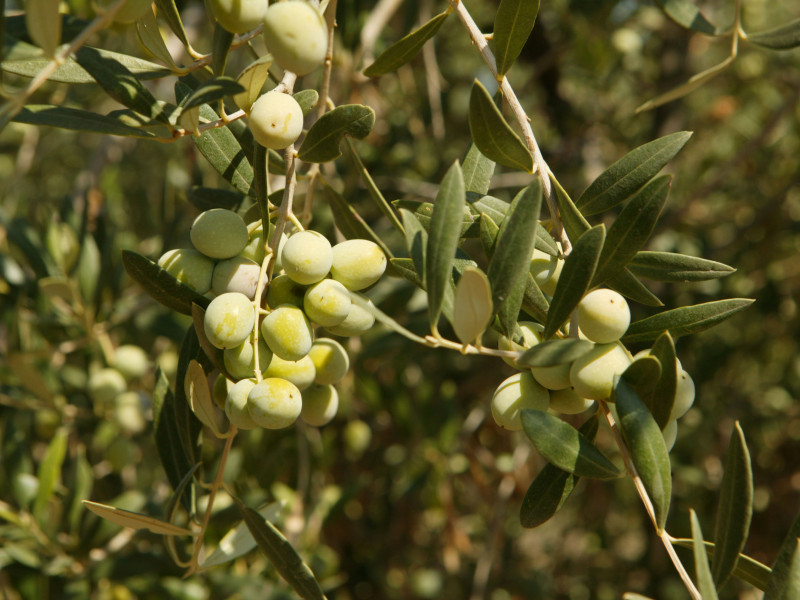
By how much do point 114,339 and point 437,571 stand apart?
1240 mm

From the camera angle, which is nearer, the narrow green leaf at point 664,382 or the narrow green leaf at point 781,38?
the narrow green leaf at point 664,382

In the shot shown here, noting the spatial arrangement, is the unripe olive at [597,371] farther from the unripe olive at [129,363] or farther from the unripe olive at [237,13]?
the unripe olive at [129,363]

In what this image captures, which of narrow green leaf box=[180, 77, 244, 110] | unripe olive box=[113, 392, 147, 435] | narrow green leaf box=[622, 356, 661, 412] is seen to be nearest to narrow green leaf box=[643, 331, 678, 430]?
narrow green leaf box=[622, 356, 661, 412]

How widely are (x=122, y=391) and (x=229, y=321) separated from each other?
1.07 meters

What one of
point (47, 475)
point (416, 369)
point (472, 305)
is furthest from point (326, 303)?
point (416, 369)

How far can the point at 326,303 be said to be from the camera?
692 millimetres

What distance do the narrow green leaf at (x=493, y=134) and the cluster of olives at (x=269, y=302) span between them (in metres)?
0.16

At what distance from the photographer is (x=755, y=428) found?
85.3 inches

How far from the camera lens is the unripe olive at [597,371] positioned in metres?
0.63

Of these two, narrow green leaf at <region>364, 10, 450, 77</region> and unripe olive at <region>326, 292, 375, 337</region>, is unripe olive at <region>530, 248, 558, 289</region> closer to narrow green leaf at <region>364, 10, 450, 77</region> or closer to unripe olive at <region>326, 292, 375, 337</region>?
unripe olive at <region>326, 292, 375, 337</region>

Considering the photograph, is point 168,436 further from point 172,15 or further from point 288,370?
point 172,15

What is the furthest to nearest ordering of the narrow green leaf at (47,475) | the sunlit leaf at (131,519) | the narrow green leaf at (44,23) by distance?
1. the narrow green leaf at (47,475)
2. the sunlit leaf at (131,519)
3. the narrow green leaf at (44,23)

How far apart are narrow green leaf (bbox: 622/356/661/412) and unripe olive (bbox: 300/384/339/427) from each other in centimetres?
36

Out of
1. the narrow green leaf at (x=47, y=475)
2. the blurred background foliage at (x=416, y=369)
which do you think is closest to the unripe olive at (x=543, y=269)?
the blurred background foliage at (x=416, y=369)
